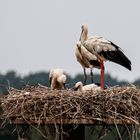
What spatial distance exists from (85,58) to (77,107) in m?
1.97

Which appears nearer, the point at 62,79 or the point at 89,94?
the point at 89,94

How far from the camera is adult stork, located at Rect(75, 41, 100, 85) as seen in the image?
9992mm

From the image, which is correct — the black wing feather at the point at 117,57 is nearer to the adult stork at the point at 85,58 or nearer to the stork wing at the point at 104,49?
the stork wing at the point at 104,49

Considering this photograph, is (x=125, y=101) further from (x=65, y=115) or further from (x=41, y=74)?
(x=41, y=74)

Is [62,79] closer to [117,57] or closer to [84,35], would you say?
[84,35]

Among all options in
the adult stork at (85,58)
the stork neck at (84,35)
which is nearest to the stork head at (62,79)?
the adult stork at (85,58)

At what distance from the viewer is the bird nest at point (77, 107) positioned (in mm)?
8117

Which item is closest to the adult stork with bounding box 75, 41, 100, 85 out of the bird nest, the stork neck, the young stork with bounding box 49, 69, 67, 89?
the stork neck

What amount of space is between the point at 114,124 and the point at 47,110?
2.47 feet

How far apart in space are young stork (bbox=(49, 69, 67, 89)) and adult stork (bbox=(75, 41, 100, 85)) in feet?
0.98

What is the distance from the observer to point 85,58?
33.2 ft

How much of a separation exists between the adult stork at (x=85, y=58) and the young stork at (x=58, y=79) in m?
0.30

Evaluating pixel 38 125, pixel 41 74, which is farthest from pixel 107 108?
pixel 41 74

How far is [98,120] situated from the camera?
8047 mm
